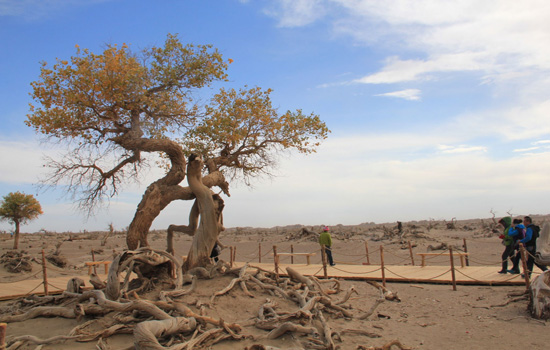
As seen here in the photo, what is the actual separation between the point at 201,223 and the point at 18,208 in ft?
85.0

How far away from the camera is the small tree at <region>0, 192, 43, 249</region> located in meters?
28.4

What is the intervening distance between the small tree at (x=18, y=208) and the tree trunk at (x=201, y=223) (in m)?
24.3

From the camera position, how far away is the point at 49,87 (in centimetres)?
915

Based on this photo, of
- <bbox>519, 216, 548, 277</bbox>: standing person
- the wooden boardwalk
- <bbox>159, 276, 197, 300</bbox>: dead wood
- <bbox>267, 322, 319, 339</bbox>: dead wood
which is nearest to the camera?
<bbox>267, 322, 319, 339</bbox>: dead wood

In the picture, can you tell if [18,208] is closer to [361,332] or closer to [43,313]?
[43,313]

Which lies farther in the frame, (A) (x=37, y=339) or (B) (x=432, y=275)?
(B) (x=432, y=275)

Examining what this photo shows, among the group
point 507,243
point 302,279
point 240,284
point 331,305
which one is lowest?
point 331,305

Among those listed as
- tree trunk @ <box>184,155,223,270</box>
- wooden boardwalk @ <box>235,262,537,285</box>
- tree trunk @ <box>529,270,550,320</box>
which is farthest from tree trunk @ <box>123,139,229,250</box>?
tree trunk @ <box>529,270,550,320</box>

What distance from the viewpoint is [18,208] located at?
28.8m

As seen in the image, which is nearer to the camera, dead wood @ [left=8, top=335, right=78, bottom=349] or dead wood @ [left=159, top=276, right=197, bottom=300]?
dead wood @ [left=8, top=335, right=78, bottom=349]

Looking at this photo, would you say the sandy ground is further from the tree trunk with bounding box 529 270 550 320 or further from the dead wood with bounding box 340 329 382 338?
the tree trunk with bounding box 529 270 550 320

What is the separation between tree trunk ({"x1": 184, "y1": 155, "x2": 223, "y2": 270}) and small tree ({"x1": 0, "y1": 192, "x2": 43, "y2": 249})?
24.3 m

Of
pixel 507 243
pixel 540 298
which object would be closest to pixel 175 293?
pixel 540 298

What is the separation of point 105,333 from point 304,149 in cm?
721
